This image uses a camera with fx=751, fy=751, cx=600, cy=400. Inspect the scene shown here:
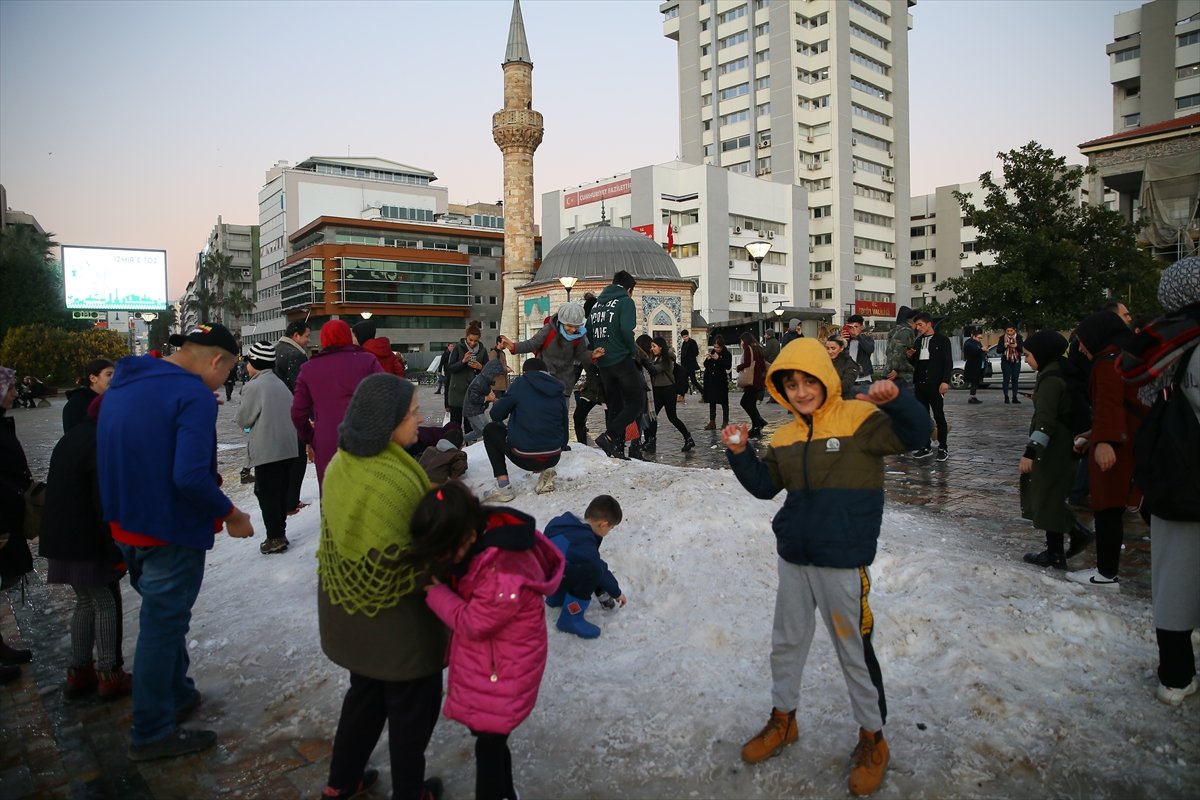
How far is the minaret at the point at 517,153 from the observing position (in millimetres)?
48844

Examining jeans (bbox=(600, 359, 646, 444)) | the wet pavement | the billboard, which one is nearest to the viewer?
the wet pavement

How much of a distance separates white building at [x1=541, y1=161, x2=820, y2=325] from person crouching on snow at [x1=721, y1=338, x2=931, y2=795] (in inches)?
2071

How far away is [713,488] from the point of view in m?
6.27

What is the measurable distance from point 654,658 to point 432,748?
1.28 m

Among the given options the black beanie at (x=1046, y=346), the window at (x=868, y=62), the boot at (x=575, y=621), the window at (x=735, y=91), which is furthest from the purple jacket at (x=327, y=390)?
the window at (x=868, y=62)

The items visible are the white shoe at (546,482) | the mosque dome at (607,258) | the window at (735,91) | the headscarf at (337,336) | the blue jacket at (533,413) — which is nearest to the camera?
the headscarf at (337,336)

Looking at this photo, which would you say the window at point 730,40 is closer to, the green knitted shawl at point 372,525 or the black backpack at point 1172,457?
the black backpack at point 1172,457

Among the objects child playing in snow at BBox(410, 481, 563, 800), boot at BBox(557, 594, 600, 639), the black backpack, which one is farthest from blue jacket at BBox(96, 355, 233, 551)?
the black backpack

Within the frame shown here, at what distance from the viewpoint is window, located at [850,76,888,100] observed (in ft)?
228

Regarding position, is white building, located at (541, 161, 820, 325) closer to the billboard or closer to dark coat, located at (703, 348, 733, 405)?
the billboard

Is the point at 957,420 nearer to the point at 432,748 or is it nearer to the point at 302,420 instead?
the point at 302,420

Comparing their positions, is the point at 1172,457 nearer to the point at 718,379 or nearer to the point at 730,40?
the point at 718,379

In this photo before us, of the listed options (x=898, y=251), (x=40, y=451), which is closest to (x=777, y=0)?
(x=898, y=251)

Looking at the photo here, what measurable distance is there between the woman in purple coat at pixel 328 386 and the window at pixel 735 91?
70480 mm
